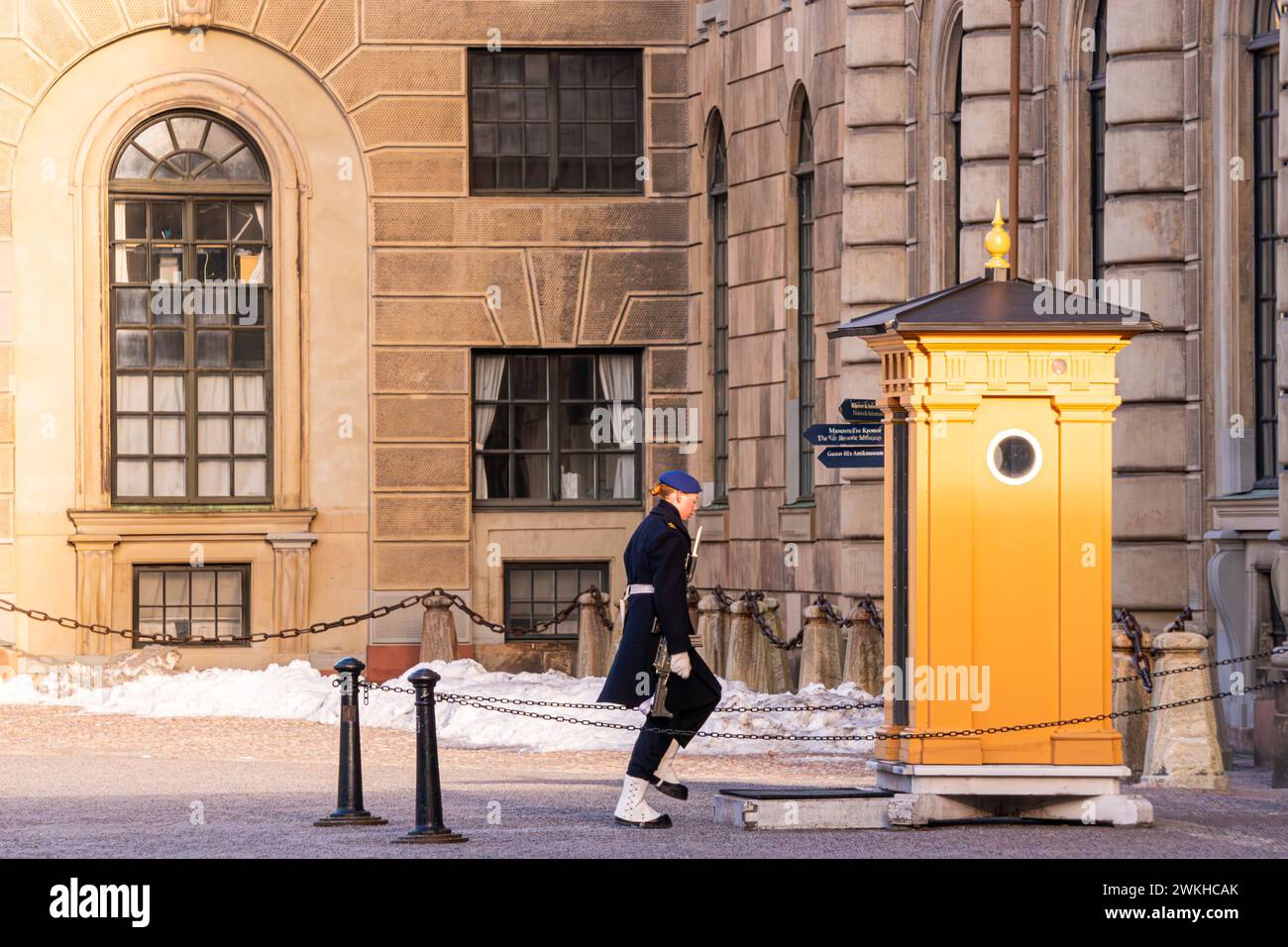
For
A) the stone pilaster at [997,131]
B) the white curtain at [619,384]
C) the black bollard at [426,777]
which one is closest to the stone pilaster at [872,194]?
the stone pilaster at [997,131]

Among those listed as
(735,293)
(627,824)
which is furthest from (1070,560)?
(735,293)

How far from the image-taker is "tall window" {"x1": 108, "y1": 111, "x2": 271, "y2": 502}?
30.4 metres

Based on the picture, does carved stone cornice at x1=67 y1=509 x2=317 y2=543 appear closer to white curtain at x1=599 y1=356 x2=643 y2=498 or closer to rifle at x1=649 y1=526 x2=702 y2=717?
white curtain at x1=599 y1=356 x2=643 y2=498

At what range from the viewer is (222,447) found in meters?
30.6

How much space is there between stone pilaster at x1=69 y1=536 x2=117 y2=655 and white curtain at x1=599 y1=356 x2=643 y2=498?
5.64 metres

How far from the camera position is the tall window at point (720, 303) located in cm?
3020

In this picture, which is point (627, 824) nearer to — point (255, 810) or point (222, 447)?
point (255, 810)

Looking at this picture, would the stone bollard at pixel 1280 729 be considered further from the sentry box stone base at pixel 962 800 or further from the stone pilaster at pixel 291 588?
the stone pilaster at pixel 291 588

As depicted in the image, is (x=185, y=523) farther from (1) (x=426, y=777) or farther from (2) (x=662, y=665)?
(1) (x=426, y=777)

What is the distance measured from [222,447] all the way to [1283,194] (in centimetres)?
1522

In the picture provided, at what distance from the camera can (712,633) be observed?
26359 millimetres

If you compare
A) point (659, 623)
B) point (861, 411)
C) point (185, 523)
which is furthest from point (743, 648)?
point (659, 623)

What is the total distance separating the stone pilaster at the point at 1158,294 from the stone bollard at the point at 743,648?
16.1 ft

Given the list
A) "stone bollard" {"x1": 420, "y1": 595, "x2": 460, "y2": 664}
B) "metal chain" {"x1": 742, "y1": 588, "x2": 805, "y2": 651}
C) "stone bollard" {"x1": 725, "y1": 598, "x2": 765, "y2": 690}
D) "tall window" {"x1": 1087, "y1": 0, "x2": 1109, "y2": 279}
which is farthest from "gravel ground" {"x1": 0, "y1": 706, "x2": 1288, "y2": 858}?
"stone bollard" {"x1": 420, "y1": 595, "x2": 460, "y2": 664}
